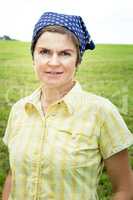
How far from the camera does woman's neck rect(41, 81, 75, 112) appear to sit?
64.1 inches

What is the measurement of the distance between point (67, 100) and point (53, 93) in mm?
57

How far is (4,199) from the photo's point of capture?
1764 millimetres

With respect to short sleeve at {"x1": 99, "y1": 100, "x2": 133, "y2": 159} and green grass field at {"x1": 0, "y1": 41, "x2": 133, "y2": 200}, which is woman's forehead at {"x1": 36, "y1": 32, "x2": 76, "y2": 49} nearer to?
short sleeve at {"x1": 99, "y1": 100, "x2": 133, "y2": 159}

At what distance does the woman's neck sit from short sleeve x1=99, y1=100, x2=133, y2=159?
0.49ft

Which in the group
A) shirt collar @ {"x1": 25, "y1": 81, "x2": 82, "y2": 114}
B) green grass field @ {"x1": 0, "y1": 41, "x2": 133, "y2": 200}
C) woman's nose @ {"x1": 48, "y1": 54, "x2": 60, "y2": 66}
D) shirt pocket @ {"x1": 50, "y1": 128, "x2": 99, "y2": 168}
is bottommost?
green grass field @ {"x1": 0, "y1": 41, "x2": 133, "y2": 200}

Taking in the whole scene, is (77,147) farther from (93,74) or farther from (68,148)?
(93,74)

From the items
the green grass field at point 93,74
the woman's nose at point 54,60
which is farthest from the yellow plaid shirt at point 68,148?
the green grass field at point 93,74

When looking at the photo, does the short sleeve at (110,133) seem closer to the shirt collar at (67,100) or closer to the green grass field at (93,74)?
the shirt collar at (67,100)

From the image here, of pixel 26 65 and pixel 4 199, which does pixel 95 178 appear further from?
pixel 26 65

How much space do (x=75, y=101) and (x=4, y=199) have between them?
47cm

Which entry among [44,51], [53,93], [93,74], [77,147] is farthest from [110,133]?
[93,74]

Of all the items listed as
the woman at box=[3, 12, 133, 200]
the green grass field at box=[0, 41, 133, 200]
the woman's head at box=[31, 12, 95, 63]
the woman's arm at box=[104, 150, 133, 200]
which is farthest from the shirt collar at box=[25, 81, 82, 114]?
the green grass field at box=[0, 41, 133, 200]

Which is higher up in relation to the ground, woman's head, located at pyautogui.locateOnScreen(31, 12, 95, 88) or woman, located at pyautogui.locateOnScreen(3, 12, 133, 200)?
woman's head, located at pyautogui.locateOnScreen(31, 12, 95, 88)

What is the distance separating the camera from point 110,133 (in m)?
1.56
